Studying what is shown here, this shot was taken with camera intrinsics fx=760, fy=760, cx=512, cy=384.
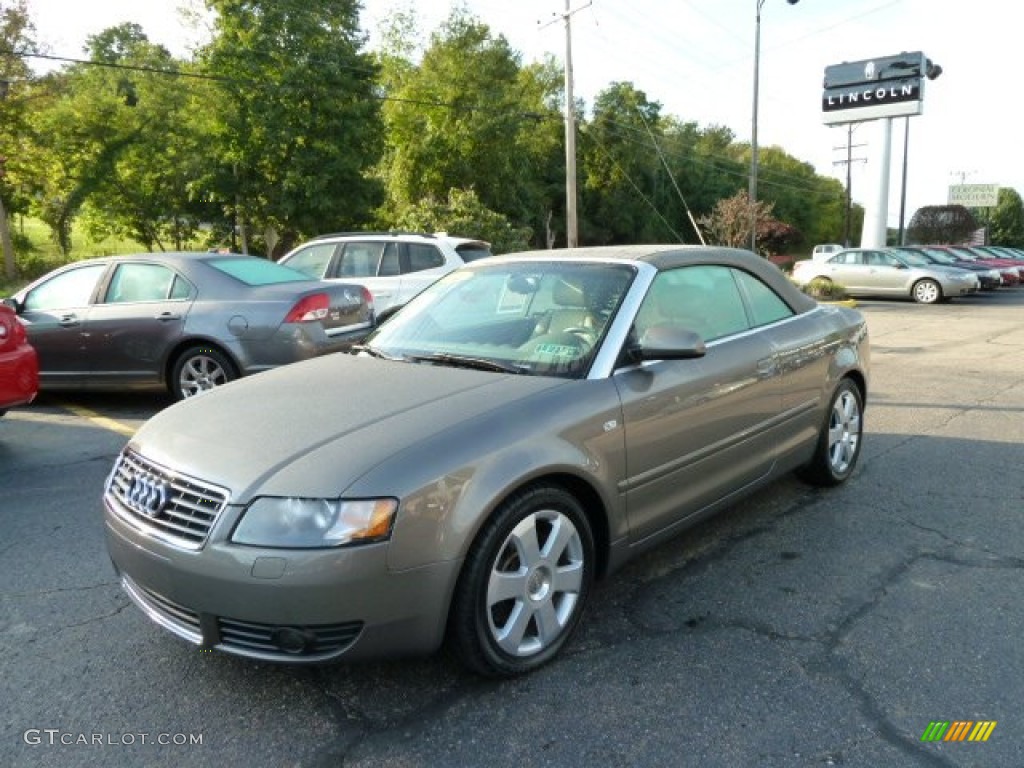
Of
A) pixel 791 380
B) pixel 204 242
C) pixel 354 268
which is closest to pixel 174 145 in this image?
pixel 204 242

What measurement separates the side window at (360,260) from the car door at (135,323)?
3.37 m

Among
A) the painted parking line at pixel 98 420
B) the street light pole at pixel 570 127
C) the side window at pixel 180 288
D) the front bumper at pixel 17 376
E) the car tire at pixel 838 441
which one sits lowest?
the painted parking line at pixel 98 420

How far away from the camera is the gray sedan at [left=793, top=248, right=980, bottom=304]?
1989 cm

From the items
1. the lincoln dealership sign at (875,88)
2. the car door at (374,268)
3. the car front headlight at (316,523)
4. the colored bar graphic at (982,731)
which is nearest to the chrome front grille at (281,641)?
the car front headlight at (316,523)

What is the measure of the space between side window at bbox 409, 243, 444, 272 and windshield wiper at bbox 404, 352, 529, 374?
6.51 meters

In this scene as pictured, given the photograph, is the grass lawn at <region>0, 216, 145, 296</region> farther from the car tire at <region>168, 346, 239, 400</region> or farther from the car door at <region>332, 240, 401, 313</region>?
the car tire at <region>168, 346, 239, 400</region>

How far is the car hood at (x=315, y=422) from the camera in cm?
243

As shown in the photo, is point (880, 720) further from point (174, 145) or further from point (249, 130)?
point (174, 145)

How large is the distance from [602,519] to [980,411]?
552 cm

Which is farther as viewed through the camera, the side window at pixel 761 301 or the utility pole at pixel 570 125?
the utility pole at pixel 570 125

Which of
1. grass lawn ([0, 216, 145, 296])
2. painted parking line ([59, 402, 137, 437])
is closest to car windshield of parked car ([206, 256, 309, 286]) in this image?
painted parking line ([59, 402, 137, 437])

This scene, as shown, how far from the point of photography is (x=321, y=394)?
3.09m

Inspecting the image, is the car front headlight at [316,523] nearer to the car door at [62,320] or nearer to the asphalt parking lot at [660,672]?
the asphalt parking lot at [660,672]

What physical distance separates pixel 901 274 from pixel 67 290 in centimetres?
1986
